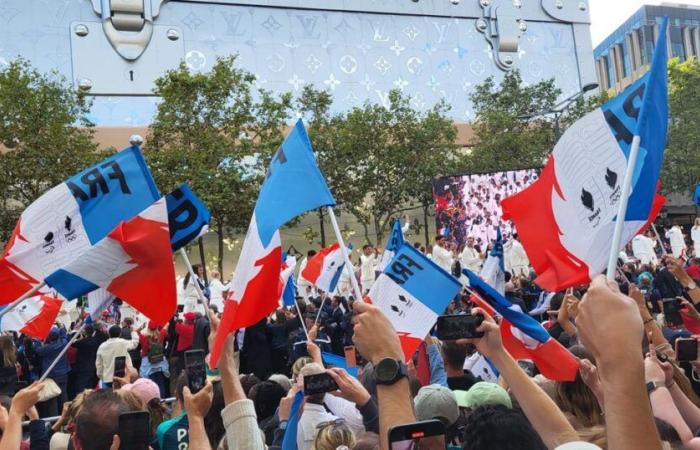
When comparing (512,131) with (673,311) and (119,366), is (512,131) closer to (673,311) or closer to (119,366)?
(673,311)

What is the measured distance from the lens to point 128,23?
34.8 metres

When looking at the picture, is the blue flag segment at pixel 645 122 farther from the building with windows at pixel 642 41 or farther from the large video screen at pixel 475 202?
the building with windows at pixel 642 41

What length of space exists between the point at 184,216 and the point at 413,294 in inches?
70.3

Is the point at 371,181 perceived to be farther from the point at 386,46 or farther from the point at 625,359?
the point at 625,359

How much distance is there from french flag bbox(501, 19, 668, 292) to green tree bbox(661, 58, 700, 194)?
119ft

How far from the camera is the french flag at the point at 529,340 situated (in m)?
3.90

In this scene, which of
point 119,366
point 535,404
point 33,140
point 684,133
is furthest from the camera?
point 684,133

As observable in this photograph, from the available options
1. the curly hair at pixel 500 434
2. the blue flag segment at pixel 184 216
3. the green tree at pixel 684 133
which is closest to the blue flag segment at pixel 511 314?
the curly hair at pixel 500 434

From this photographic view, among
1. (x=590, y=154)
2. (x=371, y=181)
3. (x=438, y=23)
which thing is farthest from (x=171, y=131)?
(x=590, y=154)

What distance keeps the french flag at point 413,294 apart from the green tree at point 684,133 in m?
36.0

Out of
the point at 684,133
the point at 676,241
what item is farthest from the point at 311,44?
the point at 676,241

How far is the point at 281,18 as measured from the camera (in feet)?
126

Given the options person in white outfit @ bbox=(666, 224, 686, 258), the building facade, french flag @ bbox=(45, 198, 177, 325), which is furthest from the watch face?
the building facade

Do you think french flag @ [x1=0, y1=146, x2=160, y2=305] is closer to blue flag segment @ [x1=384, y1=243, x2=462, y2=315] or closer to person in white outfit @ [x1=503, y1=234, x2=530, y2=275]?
blue flag segment @ [x1=384, y1=243, x2=462, y2=315]
